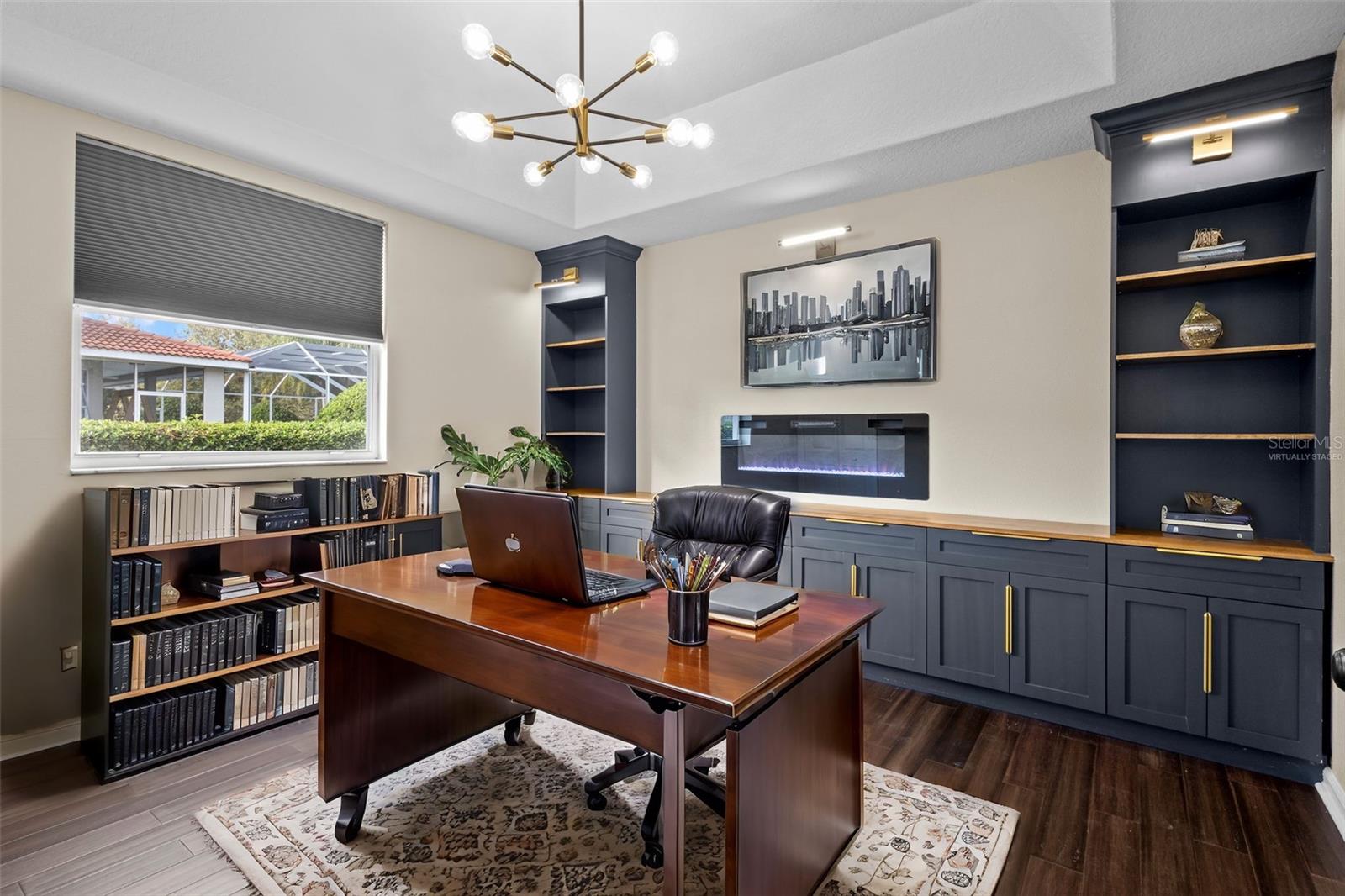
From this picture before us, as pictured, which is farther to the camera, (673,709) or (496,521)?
(496,521)

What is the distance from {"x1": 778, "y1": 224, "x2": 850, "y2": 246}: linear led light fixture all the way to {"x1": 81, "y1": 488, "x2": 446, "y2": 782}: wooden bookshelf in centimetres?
278

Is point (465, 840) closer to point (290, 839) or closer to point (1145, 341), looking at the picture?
point (290, 839)

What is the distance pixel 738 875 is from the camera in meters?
1.27

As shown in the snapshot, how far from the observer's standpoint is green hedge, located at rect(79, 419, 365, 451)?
2752mm

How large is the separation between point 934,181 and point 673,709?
3206 millimetres

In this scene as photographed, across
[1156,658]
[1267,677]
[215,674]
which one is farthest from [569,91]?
[1267,677]

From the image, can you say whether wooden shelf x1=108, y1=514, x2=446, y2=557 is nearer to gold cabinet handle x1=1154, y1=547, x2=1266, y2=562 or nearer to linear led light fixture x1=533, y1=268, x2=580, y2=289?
linear led light fixture x1=533, y1=268, x2=580, y2=289

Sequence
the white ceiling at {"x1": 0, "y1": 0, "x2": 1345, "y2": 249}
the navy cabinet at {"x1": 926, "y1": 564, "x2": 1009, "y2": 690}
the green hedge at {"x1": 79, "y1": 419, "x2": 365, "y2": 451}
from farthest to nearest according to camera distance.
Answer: the navy cabinet at {"x1": 926, "y1": 564, "x2": 1009, "y2": 690}, the green hedge at {"x1": 79, "y1": 419, "x2": 365, "y2": 451}, the white ceiling at {"x1": 0, "y1": 0, "x2": 1345, "y2": 249}

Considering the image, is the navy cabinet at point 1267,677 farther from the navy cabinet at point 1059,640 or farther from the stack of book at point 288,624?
the stack of book at point 288,624

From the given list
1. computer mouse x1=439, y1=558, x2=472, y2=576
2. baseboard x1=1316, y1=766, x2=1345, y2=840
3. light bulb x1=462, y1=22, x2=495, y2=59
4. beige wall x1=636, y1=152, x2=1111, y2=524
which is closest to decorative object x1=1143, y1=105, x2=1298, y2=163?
beige wall x1=636, y1=152, x2=1111, y2=524


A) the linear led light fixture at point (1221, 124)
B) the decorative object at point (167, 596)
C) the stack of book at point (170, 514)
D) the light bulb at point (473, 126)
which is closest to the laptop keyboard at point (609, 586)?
the light bulb at point (473, 126)

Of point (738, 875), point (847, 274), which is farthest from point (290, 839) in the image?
point (847, 274)

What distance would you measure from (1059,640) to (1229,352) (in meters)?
1.35

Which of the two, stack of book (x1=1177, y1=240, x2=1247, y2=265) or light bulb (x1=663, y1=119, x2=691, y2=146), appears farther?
stack of book (x1=1177, y1=240, x2=1247, y2=265)
